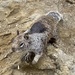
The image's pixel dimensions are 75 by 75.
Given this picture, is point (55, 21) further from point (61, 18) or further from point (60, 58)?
point (60, 58)

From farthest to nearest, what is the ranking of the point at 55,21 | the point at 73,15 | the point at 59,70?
1. the point at 73,15
2. the point at 55,21
3. the point at 59,70

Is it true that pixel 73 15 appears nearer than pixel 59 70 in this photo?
No

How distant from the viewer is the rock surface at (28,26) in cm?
620

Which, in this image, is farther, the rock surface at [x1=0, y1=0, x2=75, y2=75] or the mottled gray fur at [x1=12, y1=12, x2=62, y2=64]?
the rock surface at [x1=0, y1=0, x2=75, y2=75]

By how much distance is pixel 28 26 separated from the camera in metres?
7.39

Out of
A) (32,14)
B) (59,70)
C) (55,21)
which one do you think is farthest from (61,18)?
(59,70)

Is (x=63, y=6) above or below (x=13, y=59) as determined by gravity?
above

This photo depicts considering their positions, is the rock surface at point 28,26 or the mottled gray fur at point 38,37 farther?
the rock surface at point 28,26

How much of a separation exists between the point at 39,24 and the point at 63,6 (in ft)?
5.82

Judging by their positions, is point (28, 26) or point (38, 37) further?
point (28, 26)

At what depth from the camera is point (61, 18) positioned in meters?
7.60

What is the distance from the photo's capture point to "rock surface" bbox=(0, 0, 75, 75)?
6.20m

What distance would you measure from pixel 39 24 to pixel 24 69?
121 cm

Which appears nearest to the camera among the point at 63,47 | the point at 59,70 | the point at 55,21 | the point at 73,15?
the point at 59,70
